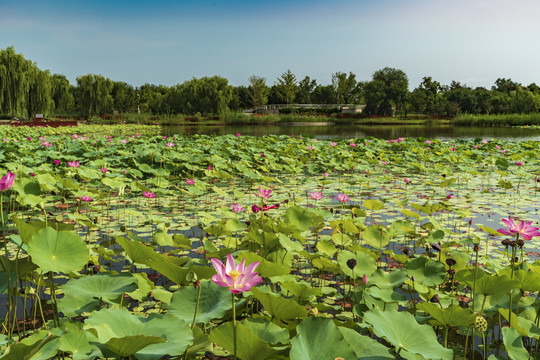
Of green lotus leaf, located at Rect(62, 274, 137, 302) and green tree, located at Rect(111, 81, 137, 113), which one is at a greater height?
green tree, located at Rect(111, 81, 137, 113)

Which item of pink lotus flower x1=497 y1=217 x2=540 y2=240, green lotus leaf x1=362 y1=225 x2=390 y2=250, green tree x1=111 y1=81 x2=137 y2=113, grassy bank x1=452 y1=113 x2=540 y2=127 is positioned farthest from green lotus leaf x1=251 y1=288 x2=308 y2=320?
green tree x1=111 y1=81 x2=137 y2=113

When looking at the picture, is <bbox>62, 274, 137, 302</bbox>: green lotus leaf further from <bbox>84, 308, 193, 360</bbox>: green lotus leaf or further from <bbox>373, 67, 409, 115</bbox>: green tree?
<bbox>373, 67, 409, 115</bbox>: green tree

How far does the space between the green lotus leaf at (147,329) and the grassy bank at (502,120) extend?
3224 cm

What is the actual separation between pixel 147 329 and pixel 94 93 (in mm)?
32160

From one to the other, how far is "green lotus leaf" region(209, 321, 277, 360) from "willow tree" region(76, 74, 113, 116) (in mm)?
32096

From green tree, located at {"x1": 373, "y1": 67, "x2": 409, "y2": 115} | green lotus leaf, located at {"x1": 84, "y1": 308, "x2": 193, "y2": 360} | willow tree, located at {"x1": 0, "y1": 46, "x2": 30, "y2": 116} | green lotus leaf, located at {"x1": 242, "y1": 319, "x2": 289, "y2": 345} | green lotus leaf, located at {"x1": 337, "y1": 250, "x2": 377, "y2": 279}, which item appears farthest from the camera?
green tree, located at {"x1": 373, "y1": 67, "x2": 409, "y2": 115}

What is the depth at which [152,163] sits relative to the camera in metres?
5.61

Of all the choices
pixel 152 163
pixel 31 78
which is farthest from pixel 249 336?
pixel 31 78

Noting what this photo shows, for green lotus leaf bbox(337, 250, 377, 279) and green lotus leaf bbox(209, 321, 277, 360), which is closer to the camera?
green lotus leaf bbox(209, 321, 277, 360)

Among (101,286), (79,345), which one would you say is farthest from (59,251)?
(79,345)

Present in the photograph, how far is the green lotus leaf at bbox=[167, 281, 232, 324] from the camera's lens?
1.21 meters

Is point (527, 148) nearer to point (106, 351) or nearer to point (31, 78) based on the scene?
point (106, 351)

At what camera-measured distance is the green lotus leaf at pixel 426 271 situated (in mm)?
1692

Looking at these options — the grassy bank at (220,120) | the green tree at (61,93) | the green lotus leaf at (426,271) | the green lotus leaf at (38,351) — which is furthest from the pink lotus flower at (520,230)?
the green tree at (61,93)
